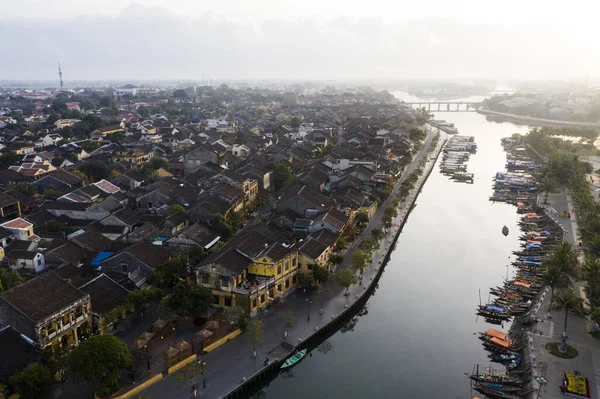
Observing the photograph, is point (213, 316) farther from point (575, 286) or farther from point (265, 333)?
point (575, 286)

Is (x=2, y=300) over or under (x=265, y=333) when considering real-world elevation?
over

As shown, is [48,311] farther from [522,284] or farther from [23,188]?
[23,188]

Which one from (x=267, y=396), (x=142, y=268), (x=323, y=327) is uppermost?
(x=142, y=268)

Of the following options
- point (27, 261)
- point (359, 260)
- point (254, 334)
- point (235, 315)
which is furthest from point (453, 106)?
point (254, 334)

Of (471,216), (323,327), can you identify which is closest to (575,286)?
(323,327)

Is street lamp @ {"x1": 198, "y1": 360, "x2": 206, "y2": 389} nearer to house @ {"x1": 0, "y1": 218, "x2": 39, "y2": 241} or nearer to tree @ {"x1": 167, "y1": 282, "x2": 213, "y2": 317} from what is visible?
tree @ {"x1": 167, "y1": 282, "x2": 213, "y2": 317}

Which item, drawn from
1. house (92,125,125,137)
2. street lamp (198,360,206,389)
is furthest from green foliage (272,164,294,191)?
house (92,125,125,137)
